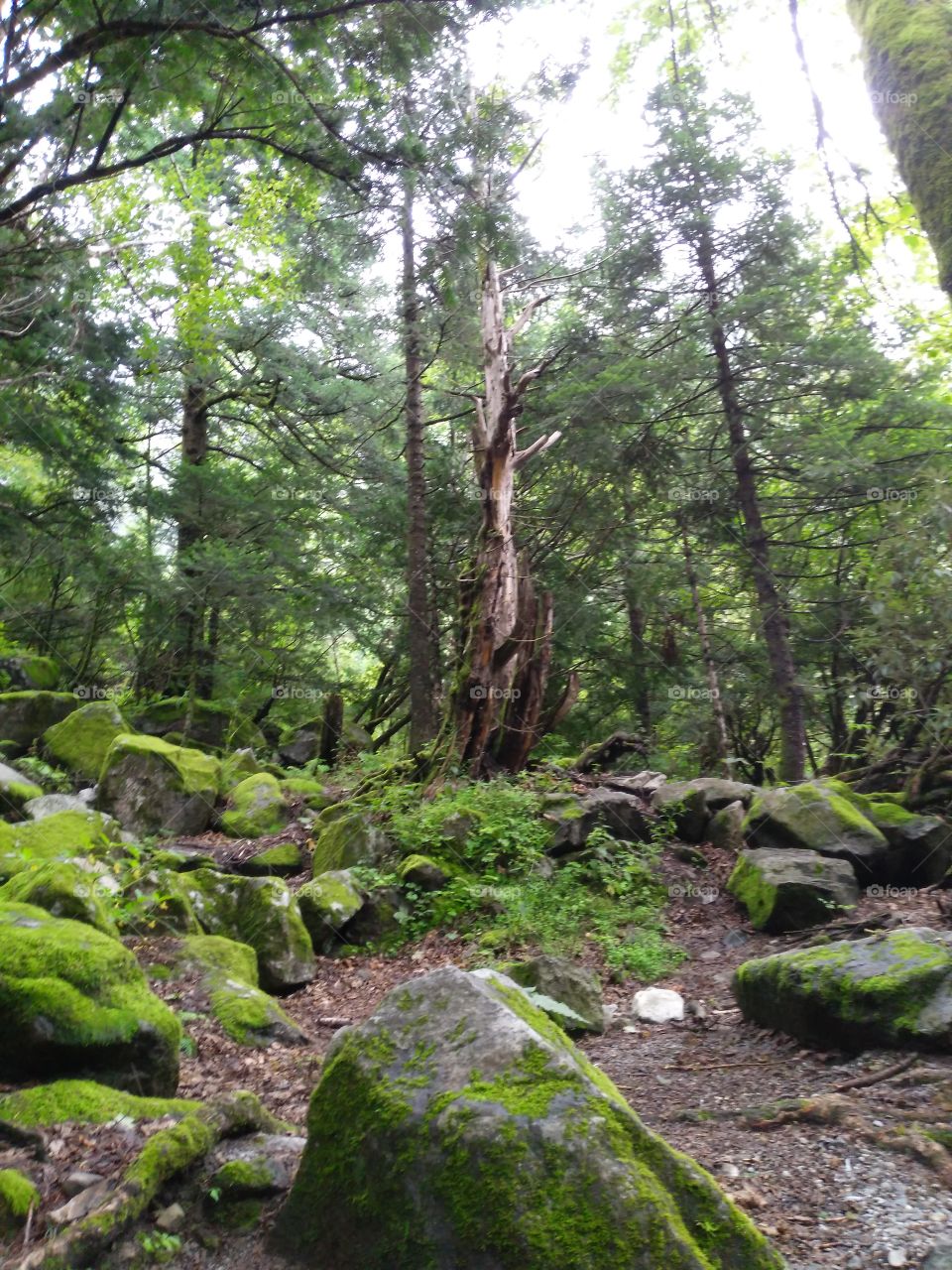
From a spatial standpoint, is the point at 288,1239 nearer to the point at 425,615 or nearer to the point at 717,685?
the point at 425,615

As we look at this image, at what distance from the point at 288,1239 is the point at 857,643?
790 centimetres

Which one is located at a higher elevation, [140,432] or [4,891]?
[140,432]

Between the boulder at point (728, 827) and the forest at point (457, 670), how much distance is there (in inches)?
2.1

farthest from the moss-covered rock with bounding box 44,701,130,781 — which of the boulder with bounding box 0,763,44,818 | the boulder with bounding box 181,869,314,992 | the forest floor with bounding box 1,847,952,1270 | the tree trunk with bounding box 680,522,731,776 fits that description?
the tree trunk with bounding box 680,522,731,776

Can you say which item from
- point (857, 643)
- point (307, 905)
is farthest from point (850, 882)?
point (307, 905)

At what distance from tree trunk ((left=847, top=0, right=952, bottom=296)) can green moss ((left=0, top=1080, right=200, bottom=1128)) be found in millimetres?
5056

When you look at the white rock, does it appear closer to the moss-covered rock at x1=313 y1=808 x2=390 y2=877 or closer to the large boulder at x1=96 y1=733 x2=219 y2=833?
the moss-covered rock at x1=313 y1=808 x2=390 y2=877

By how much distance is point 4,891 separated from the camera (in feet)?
17.1

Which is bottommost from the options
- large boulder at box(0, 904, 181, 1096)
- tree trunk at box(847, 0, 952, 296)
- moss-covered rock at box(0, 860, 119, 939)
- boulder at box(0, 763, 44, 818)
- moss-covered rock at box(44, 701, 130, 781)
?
large boulder at box(0, 904, 181, 1096)

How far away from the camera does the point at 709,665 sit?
14.0 metres

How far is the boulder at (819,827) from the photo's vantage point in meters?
7.90

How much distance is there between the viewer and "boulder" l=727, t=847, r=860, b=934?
705 cm

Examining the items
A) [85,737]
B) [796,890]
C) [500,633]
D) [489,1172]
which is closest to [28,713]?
[85,737]

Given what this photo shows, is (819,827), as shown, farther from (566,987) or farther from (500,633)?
(500,633)
